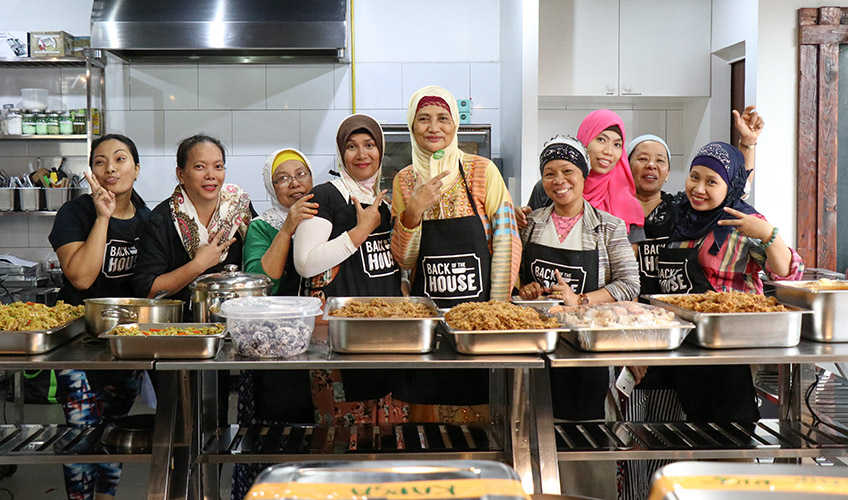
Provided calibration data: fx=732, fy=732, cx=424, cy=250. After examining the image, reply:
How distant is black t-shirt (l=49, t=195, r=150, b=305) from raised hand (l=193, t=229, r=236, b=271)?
0.90 ft

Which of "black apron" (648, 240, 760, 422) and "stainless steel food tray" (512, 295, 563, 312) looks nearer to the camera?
"stainless steel food tray" (512, 295, 563, 312)

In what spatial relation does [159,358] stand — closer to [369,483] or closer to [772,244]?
[369,483]

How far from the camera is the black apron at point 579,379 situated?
261cm

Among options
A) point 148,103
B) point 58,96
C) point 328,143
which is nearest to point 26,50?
point 58,96

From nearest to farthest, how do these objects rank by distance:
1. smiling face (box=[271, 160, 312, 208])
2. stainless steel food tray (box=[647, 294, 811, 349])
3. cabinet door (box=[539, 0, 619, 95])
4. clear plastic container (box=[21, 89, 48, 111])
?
stainless steel food tray (box=[647, 294, 811, 349])
smiling face (box=[271, 160, 312, 208])
cabinet door (box=[539, 0, 619, 95])
clear plastic container (box=[21, 89, 48, 111])

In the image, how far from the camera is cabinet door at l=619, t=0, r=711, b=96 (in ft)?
16.8

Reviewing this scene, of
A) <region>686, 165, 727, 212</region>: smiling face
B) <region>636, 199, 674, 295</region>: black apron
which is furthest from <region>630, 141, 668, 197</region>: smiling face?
<region>686, 165, 727, 212</region>: smiling face

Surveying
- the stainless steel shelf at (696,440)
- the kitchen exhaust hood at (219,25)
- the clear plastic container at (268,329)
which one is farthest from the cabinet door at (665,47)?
the clear plastic container at (268,329)

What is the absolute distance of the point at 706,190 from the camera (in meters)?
2.64

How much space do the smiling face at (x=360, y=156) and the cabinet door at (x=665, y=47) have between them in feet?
9.77

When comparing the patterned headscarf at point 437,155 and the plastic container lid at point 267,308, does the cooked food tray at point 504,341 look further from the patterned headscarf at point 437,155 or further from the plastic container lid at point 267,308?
the patterned headscarf at point 437,155

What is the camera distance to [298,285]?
2828 millimetres

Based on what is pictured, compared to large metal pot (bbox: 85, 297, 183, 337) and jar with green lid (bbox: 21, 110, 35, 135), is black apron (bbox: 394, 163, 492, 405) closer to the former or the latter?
large metal pot (bbox: 85, 297, 183, 337)

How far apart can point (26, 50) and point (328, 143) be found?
2154mm
